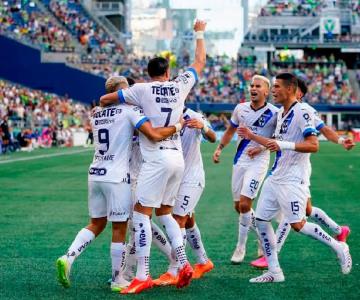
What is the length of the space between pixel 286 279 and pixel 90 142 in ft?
139

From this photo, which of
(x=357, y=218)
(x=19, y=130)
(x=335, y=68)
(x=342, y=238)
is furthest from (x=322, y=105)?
(x=342, y=238)

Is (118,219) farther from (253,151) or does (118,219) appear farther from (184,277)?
(253,151)

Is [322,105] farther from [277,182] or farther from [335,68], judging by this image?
[277,182]

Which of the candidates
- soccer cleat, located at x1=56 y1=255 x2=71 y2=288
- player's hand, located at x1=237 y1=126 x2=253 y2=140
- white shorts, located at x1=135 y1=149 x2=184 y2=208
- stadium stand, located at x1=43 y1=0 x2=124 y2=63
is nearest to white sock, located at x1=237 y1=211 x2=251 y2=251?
player's hand, located at x1=237 y1=126 x2=253 y2=140

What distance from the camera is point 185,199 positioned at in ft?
Answer: 32.3

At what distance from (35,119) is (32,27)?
38.5 feet

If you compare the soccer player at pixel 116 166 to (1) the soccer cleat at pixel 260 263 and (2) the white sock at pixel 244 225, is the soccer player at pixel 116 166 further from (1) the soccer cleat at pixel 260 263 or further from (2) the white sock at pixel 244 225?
(2) the white sock at pixel 244 225

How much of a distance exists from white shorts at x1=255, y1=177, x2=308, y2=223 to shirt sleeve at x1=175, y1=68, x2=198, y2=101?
55.1 inches

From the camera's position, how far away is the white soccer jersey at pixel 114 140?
8.93 metres

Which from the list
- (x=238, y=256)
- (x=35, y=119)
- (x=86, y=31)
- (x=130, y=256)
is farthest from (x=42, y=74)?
(x=130, y=256)

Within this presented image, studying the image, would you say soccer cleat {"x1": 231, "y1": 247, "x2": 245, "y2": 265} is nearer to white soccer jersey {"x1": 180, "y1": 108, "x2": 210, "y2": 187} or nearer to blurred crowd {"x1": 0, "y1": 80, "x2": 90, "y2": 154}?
white soccer jersey {"x1": 180, "y1": 108, "x2": 210, "y2": 187}

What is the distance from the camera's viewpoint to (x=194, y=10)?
337 feet

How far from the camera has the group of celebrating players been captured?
891 centimetres

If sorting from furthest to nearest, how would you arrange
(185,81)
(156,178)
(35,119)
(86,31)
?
(86,31) → (35,119) → (185,81) → (156,178)
